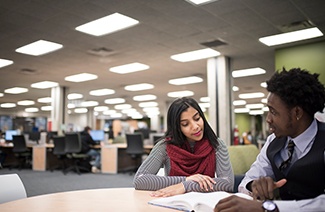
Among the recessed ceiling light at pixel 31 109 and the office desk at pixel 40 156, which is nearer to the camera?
the office desk at pixel 40 156

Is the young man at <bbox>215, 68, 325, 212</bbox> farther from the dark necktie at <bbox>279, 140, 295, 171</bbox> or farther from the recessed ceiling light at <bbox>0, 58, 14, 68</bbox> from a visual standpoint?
the recessed ceiling light at <bbox>0, 58, 14, 68</bbox>

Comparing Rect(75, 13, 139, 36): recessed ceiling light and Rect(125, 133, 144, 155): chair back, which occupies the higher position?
Rect(75, 13, 139, 36): recessed ceiling light

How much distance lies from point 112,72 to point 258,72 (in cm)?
474

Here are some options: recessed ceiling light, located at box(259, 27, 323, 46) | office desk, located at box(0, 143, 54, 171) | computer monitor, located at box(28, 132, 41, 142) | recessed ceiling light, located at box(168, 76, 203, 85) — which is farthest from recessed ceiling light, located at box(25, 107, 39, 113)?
recessed ceiling light, located at box(259, 27, 323, 46)

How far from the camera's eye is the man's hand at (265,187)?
3.78ft

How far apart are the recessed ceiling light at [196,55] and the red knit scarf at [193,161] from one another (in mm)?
6097

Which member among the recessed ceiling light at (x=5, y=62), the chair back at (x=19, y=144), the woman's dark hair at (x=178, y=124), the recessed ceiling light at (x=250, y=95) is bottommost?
the chair back at (x=19, y=144)

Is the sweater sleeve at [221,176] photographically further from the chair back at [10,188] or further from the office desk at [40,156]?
the office desk at [40,156]

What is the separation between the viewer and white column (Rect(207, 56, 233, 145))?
8.62 meters

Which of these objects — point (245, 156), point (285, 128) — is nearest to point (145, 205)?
point (285, 128)

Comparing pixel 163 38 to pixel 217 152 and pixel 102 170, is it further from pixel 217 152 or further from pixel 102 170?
pixel 217 152

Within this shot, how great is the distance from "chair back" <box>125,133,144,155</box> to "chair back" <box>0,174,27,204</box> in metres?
6.89

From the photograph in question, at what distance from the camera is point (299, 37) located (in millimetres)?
6875

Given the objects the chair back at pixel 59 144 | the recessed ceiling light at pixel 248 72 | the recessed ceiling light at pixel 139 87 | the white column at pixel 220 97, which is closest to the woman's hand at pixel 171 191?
the white column at pixel 220 97
